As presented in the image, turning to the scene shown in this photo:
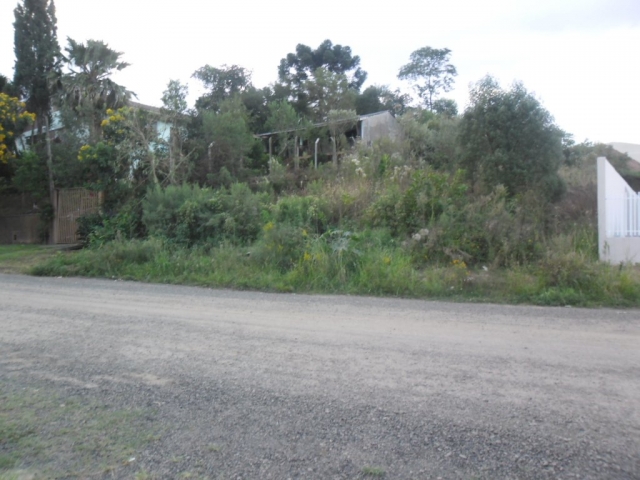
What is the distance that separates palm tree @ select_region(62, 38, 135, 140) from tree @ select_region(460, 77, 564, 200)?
1604 centimetres

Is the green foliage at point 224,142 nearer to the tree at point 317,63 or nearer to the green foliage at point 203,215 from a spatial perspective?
the green foliage at point 203,215

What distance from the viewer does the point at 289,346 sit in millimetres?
7168

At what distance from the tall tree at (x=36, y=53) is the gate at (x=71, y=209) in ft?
13.4

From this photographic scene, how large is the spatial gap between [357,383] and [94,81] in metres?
23.5

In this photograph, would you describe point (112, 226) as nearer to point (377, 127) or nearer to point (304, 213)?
point (304, 213)

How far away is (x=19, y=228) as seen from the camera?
26797mm

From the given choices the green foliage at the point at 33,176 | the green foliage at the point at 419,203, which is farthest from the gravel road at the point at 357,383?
the green foliage at the point at 33,176

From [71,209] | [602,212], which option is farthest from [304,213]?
[71,209]

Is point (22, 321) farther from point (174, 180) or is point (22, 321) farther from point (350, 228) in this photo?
point (174, 180)

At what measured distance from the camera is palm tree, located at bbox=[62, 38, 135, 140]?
2466cm

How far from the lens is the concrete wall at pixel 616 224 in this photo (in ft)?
44.6

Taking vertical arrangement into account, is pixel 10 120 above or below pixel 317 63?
below

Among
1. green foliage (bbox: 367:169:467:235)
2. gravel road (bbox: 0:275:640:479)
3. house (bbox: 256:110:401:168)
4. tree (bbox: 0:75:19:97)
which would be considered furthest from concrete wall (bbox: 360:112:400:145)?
gravel road (bbox: 0:275:640:479)

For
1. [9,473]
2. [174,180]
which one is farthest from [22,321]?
[174,180]
